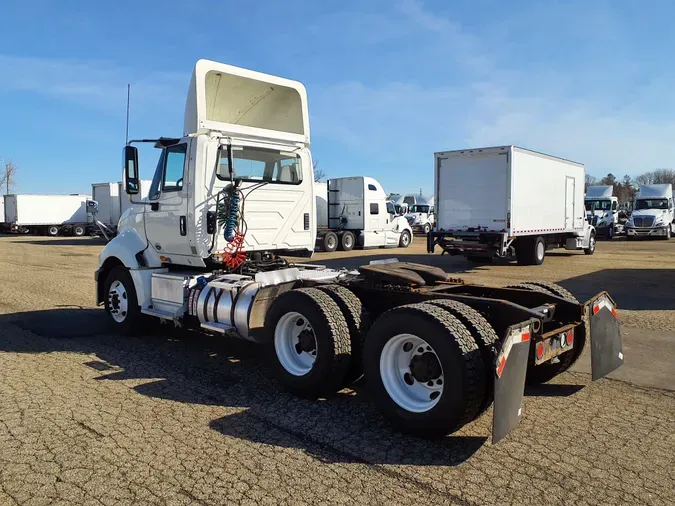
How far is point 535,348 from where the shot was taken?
4.13 m

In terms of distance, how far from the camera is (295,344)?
5.25 meters

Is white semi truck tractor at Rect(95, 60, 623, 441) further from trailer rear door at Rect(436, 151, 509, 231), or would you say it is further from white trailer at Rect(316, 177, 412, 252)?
white trailer at Rect(316, 177, 412, 252)

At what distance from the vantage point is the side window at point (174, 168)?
6.73 m

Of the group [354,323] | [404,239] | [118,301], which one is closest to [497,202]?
[118,301]

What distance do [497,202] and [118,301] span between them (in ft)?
37.7

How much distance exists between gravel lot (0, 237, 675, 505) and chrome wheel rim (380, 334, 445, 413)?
297 mm

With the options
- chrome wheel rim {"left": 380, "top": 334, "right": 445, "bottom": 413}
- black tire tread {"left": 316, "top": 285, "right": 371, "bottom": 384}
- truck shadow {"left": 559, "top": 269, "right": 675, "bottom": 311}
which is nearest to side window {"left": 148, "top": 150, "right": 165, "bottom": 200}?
black tire tread {"left": 316, "top": 285, "right": 371, "bottom": 384}

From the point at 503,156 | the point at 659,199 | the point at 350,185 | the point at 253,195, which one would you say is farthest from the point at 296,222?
the point at 659,199

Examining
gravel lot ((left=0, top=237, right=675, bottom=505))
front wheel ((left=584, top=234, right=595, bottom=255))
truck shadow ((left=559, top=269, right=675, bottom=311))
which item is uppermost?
front wheel ((left=584, top=234, right=595, bottom=255))

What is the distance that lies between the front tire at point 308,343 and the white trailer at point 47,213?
39.0 m

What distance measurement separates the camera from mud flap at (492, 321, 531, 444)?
3.55m

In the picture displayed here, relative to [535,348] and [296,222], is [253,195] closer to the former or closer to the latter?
[296,222]

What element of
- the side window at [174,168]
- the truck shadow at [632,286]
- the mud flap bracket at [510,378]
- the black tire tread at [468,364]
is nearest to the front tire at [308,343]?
the black tire tread at [468,364]

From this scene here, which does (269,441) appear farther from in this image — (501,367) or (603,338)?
(603,338)
